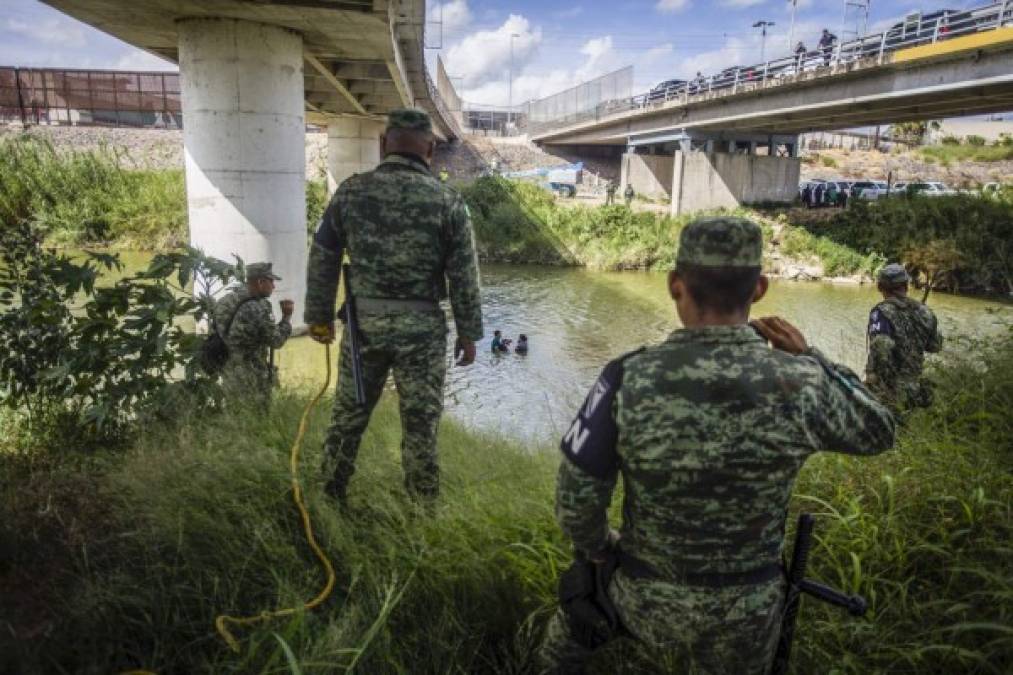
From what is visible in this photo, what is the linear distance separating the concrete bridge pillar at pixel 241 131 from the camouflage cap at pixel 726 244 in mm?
9864

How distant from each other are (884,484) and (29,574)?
162 inches

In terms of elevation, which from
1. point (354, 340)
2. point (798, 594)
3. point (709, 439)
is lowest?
point (798, 594)

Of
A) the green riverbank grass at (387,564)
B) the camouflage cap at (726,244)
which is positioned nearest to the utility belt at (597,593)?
the green riverbank grass at (387,564)

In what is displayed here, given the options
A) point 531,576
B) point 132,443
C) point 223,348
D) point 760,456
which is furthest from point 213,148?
point 760,456

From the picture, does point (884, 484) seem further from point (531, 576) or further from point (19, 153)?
point (19, 153)

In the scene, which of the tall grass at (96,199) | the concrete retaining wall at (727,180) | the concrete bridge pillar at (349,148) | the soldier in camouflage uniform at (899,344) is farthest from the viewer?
the concrete retaining wall at (727,180)

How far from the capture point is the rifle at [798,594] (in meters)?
Answer: 1.95

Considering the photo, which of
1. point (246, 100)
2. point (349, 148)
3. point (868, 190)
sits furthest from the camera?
point (868, 190)

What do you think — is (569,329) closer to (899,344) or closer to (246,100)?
(246,100)

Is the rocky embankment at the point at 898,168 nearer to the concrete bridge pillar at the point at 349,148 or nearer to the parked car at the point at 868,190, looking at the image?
the parked car at the point at 868,190

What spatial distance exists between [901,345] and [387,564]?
4248 mm

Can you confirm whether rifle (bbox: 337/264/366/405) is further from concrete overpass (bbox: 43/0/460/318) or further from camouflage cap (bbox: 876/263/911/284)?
concrete overpass (bbox: 43/0/460/318)

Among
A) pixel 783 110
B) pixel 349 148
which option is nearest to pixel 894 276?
pixel 783 110

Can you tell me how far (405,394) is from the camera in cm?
351
